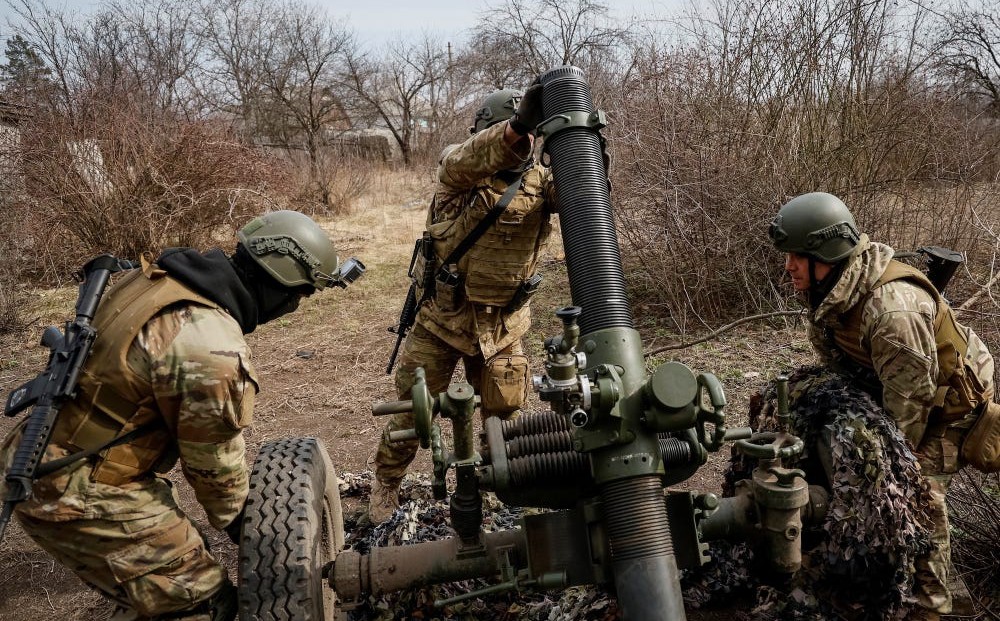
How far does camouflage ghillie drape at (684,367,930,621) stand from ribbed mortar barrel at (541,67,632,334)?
1.03 metres

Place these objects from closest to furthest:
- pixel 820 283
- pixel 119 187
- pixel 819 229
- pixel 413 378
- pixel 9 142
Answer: pixel 819 229 → pixel 820 283 → pixel 413 378 → pixel 9 142 → pixel 119 187

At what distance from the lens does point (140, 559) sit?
2.49m

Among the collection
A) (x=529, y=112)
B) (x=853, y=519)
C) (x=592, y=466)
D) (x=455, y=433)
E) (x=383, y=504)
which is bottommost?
(x=383, y=504)

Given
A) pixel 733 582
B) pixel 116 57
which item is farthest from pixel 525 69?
pixel 733 582

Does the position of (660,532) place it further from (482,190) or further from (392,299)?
(392,299)

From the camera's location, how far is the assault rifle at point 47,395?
2.25m

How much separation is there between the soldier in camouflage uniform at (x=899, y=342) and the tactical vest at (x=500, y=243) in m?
1.32

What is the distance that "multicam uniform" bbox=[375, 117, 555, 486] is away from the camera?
385cm

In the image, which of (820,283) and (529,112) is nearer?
(529,112)

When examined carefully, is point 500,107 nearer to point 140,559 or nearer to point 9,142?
point 140,559

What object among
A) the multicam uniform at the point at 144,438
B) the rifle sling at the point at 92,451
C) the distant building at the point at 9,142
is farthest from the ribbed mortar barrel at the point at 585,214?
the distant building at the point at 9,142

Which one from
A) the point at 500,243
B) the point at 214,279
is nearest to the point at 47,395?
the point at 214,279

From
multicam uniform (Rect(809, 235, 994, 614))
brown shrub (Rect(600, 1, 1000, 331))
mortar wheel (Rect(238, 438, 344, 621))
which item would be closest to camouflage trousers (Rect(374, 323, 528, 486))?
mortar wheel (Rect(238, 438, 344, 621))

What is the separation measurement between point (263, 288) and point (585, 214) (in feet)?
4.63
